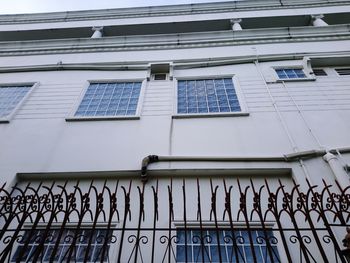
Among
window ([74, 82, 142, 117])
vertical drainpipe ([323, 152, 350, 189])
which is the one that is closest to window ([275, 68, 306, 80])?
vertical drainpipe ([323, 152, 350, 189])

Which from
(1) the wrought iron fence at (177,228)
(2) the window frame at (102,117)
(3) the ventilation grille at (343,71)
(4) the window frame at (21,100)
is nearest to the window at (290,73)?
(3) the ventilation grille at (343,71)

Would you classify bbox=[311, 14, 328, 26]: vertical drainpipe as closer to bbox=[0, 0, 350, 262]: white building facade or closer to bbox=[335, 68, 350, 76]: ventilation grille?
bbox=[0, 0, 350, 262]: white building facade

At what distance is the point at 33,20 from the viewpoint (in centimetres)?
1351

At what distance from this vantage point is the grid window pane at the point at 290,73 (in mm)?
7532

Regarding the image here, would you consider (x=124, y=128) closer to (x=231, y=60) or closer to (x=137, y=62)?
(x=137, y=62)

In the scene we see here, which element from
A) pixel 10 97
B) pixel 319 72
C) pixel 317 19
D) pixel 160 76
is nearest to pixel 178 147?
pixel 160 76

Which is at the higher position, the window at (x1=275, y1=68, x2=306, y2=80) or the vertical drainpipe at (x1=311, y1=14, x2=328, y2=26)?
the vertical drainpipe at (x1=311, y1=14, x2=328, y2=26)

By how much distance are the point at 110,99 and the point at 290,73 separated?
19.1 ft

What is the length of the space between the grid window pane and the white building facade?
0.20 feet

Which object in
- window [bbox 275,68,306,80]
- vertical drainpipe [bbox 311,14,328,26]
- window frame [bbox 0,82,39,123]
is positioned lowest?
window frame [bbox 0,82,39,123]

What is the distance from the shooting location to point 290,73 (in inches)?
304

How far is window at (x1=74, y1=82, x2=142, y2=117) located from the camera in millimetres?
6785

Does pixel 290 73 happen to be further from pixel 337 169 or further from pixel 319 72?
pixel 337 169

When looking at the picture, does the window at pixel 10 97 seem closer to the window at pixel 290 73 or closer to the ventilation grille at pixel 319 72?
the window at pixel 290 73
